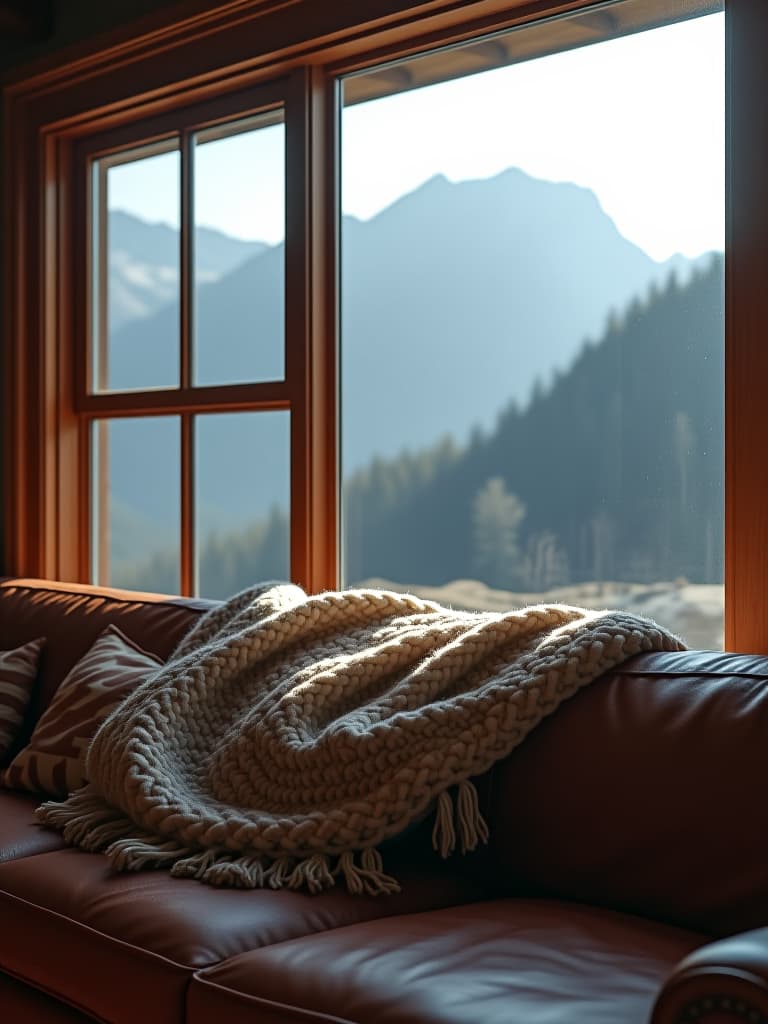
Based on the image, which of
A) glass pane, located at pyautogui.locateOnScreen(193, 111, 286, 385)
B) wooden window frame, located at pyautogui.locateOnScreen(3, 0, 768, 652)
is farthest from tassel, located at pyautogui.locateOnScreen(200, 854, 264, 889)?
glass pane, located at pyautogui.locateOnScreen(193, 111, 286, 385)

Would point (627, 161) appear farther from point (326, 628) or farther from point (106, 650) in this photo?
point (106, 650)

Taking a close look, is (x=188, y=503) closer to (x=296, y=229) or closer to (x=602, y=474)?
(x=296, y=229)

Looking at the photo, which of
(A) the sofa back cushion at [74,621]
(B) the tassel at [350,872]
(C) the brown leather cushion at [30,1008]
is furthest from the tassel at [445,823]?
(A) the sofa back cushion at [74,621]

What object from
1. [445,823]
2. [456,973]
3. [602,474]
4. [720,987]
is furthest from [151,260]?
[720,987]

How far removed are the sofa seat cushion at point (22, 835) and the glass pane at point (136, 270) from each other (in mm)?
1368

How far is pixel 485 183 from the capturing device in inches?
102

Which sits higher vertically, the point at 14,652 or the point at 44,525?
the point at 44,525

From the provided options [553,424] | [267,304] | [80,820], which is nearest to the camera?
[80,820]

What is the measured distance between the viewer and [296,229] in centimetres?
290

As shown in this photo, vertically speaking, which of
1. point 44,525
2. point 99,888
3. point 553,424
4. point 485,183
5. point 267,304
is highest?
point 485,183

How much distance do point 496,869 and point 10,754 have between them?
→ 1.27 meters

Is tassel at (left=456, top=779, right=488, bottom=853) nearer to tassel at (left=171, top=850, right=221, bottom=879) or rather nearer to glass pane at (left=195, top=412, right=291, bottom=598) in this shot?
tassel at (left=171, top=850, right=221, bottom=879)

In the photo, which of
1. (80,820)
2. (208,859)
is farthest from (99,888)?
(80,820)

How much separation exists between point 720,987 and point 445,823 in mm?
833
